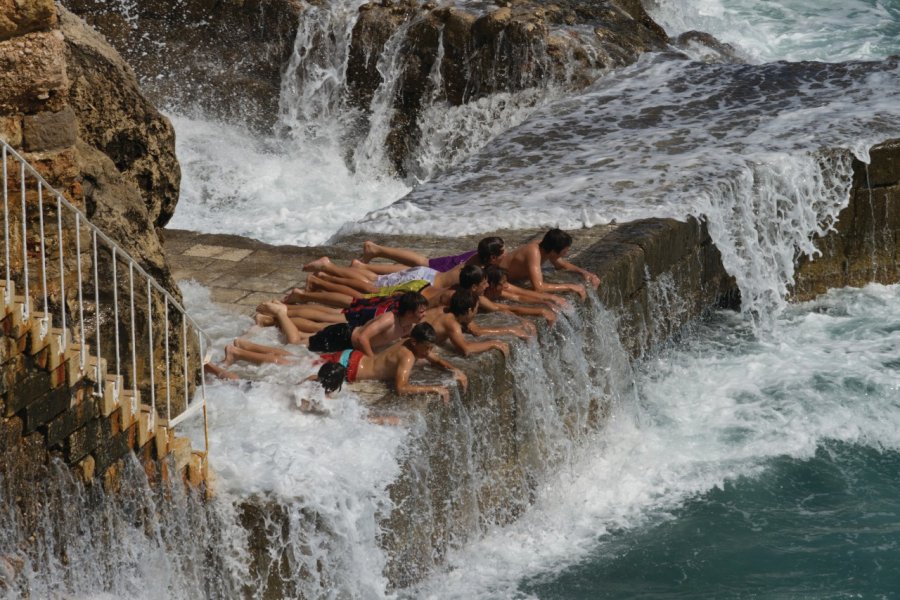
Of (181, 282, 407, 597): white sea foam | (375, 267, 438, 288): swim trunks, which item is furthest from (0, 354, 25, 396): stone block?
(375, 267, 438, 288): swim trunks

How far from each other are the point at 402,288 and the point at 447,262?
56 cm

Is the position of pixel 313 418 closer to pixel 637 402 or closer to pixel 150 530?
pixel 150 530

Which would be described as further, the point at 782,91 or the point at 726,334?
the point at 782,91

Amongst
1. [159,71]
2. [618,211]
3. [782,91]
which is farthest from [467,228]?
[159,71]

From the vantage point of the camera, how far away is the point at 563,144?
41.9ft

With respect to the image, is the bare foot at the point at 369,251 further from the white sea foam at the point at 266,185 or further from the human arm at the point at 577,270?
the white sea foam at the point at 266,185

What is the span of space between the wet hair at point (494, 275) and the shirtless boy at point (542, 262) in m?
0.29

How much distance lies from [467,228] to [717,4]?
12.3 metres

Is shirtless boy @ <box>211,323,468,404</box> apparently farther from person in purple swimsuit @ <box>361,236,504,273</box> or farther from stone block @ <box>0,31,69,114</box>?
stone block @ <box>0,31,69,114</box>

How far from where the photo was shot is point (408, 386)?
727cm

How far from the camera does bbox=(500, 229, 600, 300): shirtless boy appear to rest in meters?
8.68

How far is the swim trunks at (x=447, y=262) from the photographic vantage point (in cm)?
909

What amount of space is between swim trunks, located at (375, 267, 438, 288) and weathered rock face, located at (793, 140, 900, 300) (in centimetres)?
431

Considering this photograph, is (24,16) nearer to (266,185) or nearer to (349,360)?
(349,360)
